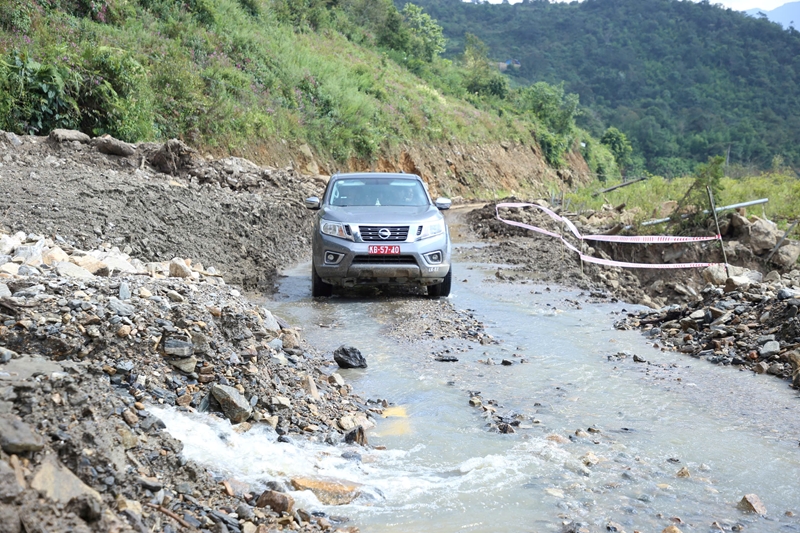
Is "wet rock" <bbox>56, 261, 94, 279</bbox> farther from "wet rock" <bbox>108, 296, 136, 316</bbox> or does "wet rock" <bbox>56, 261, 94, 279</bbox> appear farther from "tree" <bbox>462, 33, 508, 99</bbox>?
"tree" <bbox>462, 33, 508, 99</bbox>

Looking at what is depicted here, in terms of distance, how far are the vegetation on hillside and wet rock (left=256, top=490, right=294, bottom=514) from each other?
13228mm

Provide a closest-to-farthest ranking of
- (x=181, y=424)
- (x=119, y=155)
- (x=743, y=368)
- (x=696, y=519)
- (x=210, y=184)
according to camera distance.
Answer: (x=696, y=519), (x=181, y=424), (x=743, y=368), (x=119, y=155), (x=210, y=184)

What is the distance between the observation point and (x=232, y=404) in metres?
5.21

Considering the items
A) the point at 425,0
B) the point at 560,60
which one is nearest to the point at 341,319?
the point at 560,60

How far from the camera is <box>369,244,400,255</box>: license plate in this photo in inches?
396

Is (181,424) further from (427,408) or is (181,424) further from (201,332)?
(427,408)

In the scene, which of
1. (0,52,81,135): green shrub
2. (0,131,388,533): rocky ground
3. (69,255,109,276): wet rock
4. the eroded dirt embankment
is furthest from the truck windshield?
the eroded dirt embankment

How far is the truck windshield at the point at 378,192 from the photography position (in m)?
11.2

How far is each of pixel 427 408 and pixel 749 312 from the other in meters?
4.84

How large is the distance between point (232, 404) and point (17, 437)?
1.97m

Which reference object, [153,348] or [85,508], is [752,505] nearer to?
[85,508]

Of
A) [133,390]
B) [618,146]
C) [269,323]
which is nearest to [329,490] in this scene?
[133,390]

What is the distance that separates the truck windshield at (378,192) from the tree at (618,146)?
222ft

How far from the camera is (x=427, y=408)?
243 inches
